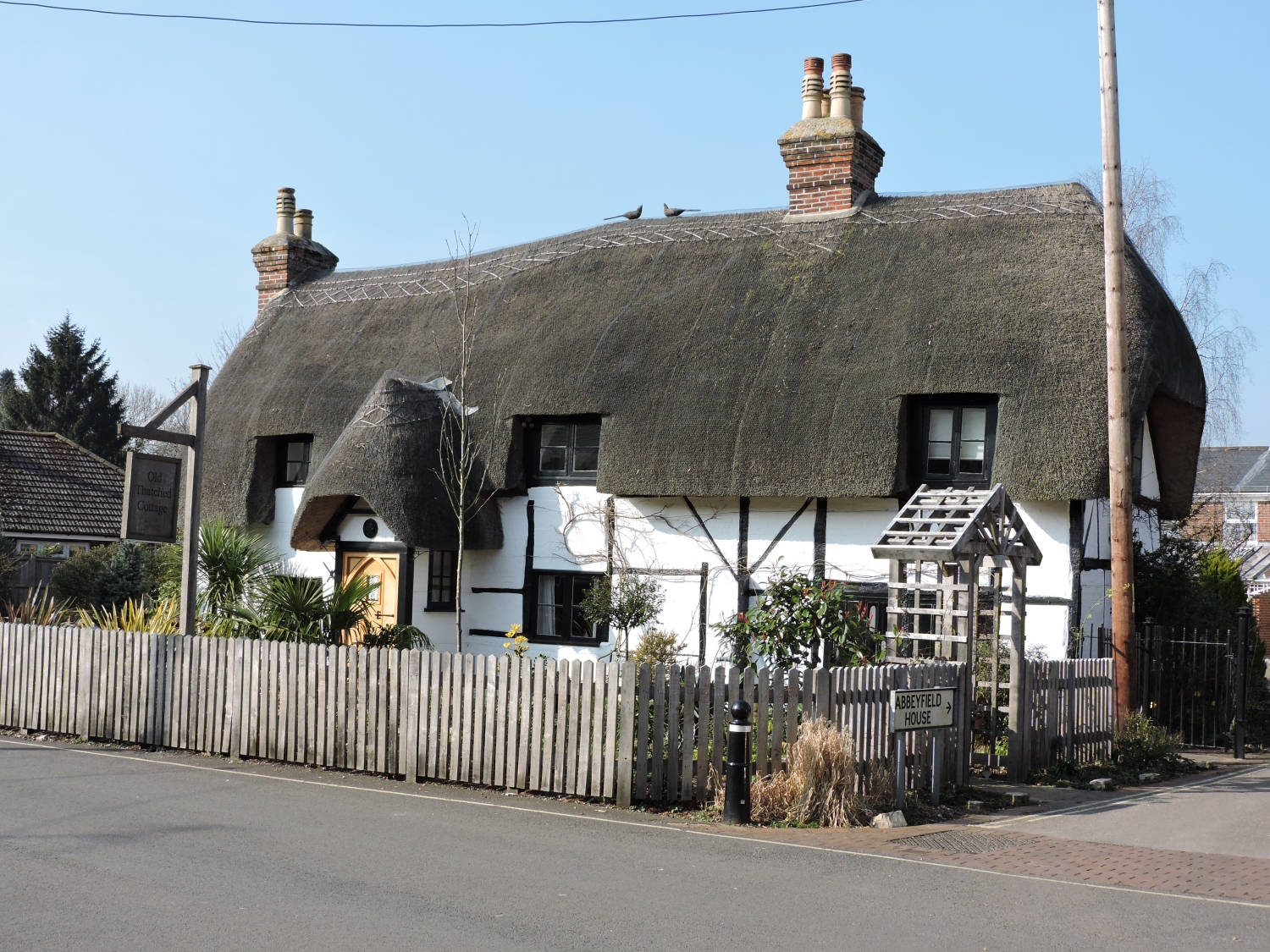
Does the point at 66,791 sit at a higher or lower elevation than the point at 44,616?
lower

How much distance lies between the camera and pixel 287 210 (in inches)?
930

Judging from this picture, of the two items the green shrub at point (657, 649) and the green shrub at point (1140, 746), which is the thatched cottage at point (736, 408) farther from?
the green shrub at point (1140, 746)

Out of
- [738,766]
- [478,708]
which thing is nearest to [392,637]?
[478,708]

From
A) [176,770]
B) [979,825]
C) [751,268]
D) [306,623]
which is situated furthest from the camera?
Result: [751,268]

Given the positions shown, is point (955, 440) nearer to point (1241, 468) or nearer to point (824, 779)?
point (824, 779)

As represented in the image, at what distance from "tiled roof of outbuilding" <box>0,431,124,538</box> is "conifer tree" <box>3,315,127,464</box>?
12.4m

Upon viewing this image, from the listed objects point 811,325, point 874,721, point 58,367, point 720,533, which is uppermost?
point 58,367

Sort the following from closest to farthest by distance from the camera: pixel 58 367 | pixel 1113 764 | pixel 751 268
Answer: pixel 1113 764 → pixel 751 268 → pixel 58 367

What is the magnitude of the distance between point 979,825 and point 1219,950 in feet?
10.0

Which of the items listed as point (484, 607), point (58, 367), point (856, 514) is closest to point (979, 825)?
point (856, 514)

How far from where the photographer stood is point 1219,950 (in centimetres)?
565

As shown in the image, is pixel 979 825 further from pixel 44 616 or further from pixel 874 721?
pixel 44 616

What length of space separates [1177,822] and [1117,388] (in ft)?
15.1

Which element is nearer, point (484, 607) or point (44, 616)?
point (44, 616)
